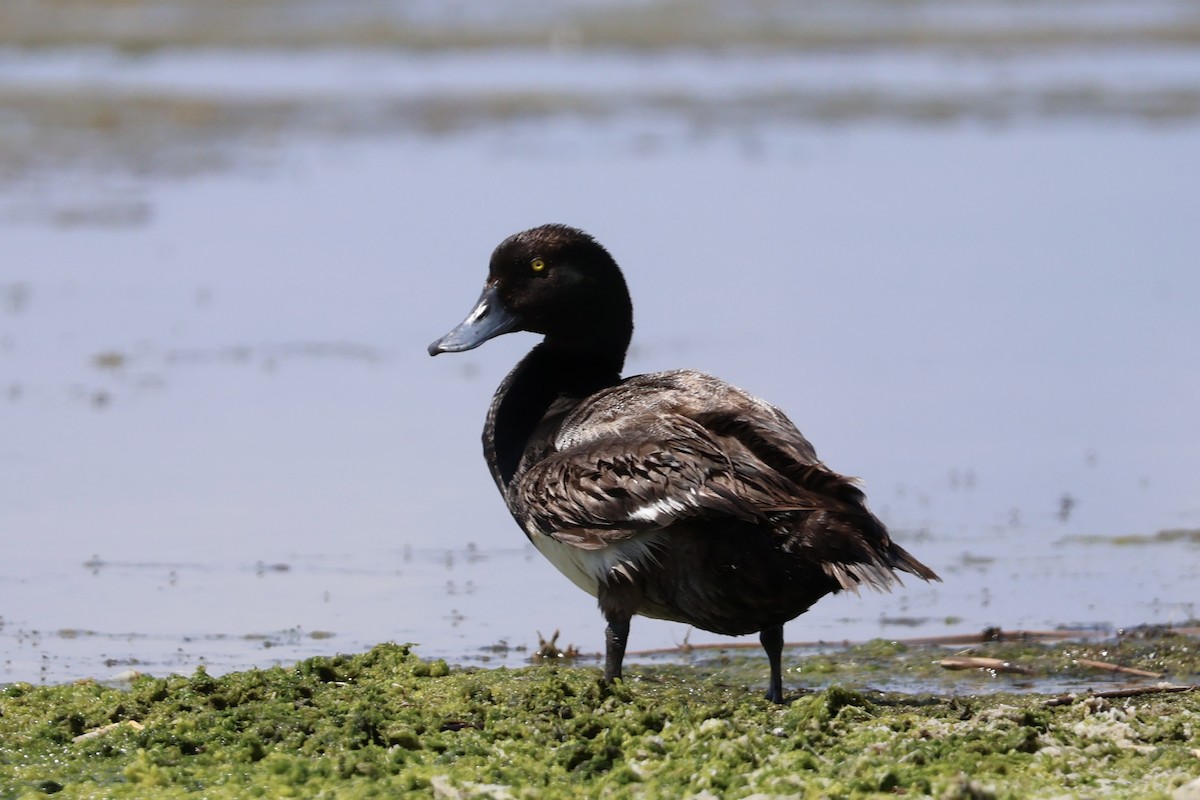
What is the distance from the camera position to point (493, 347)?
12891mm

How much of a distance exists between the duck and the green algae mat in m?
0.32

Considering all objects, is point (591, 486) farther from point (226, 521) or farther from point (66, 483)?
point (66, 483)

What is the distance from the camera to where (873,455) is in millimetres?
10188

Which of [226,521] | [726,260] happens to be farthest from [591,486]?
[726,260]

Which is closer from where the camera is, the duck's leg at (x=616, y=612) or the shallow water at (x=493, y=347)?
the duck's leg at (x=616, y=612)

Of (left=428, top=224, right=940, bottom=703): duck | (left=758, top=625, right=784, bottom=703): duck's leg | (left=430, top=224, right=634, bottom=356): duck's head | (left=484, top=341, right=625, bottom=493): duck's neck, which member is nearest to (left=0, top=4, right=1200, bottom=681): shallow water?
(left=484, top=341, right=625, bottom=493): duck's neck

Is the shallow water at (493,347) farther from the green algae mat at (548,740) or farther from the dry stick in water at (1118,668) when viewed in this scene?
the green algae mat at (548,740)

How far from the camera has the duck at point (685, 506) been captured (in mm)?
6105

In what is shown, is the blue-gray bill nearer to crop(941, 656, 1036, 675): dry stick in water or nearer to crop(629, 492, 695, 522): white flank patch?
crop(629, 492, 695, 522): white flank patch

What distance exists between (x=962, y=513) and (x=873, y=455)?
2.51ft

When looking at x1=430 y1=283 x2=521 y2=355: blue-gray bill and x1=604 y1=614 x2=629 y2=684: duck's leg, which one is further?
x1=430 y1=283 x2=521 y2=355: blue-gray bill

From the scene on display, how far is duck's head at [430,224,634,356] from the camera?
759 centimetres

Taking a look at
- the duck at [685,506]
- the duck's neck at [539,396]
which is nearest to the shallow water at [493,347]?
the duck's neck at [539,396]

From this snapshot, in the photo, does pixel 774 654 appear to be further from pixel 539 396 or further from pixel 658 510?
pixel 539 396
